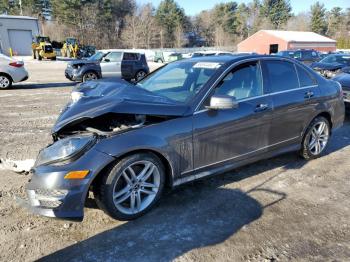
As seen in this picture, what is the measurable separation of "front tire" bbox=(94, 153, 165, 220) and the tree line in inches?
2518

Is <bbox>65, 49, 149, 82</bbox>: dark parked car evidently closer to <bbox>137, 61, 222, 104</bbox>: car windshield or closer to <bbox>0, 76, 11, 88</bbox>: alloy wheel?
<bbox>0, 76, 11, 88</bbox>: alloy wheel

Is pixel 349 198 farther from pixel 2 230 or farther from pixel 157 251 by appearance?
pixel 2 230

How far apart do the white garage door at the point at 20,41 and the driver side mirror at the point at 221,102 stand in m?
49.3

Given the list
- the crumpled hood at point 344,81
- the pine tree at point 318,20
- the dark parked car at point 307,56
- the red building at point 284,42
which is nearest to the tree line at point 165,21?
the pine tree at point 318,20

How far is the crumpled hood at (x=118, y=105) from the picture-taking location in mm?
3287

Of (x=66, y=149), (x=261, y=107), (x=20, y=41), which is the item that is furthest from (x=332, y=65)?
(x=20, y=41)

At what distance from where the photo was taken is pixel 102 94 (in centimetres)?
375

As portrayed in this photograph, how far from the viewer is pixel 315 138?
518 cm

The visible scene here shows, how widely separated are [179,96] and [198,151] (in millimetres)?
687

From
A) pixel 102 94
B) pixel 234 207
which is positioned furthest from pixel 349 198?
pixel 102 94

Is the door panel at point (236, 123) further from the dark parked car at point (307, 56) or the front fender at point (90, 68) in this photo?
the dark parked car at point (307, 56)

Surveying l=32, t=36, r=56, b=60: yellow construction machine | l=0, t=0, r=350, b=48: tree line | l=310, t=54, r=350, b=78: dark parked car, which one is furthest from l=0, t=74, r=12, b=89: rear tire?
l=0, t=0, r=350, b=48: tree line

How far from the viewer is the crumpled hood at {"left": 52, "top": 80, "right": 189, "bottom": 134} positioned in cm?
329

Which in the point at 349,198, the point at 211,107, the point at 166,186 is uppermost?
the point at 211,107
